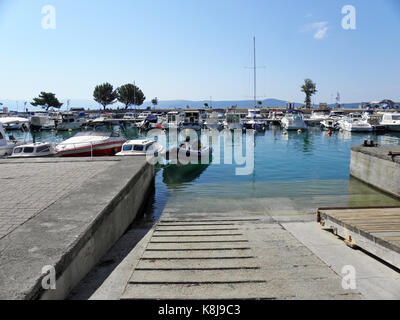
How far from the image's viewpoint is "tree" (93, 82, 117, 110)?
131375 mm

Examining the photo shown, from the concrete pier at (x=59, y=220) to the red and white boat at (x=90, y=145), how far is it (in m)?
10.3

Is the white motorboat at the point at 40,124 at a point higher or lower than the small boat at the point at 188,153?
higher

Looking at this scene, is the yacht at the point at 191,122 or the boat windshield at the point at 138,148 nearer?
the boat windshield at the point at 138,148

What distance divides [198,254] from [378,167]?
14467 millimetres

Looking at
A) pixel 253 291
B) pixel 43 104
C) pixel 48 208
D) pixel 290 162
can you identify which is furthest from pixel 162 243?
pixel 43 104

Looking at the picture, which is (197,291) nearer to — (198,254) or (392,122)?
(198,254)

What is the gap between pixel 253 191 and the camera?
1802 centimetres

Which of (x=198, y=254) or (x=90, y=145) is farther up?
(x=90, y=145)

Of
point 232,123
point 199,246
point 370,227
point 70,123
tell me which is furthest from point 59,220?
point 70,123

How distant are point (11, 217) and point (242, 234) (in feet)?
18.8

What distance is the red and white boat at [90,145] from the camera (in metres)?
23.6

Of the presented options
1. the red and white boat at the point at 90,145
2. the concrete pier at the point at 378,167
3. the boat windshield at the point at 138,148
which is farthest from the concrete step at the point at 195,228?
the red and white boat at the point at 90,145

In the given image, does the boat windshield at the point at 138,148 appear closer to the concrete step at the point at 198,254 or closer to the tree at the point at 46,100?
the concrete step at the point at 198,254

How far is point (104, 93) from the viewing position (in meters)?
132
